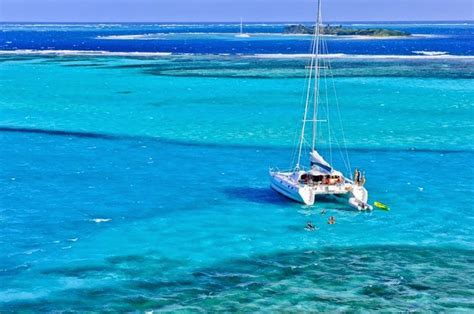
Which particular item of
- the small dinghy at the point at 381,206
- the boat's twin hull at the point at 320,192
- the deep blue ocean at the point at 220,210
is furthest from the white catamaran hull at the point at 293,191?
→ the small dinghy at the point at 381,206

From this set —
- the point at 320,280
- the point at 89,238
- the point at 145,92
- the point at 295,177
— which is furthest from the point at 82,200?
the point at 145,92

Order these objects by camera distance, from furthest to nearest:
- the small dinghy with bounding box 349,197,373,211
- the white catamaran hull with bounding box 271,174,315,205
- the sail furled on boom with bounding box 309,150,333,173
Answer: the sail furled on boom with bounding box 309,150,333,173 < the white catamaran hull with bounding box 271,174,315,205 < the small dinghy with bounding box 349,197,373,211

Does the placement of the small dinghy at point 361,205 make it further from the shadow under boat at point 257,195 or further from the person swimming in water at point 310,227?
the shadow under boat at point 257,195

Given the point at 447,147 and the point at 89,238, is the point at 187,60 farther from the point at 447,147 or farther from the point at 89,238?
the point at 89,238

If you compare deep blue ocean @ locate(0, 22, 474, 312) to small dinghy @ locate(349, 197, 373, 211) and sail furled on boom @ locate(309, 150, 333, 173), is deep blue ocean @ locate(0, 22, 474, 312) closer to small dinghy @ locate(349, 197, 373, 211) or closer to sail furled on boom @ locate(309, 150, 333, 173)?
small dinghy @ locate(349, 197, 373, 211)

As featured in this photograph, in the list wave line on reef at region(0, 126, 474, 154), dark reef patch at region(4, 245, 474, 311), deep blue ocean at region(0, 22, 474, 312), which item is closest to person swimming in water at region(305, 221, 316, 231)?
deep blue ocean at region(0, 22, 474, 312)

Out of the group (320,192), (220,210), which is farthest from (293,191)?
(220,210)

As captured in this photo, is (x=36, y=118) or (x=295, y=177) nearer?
(x=295, y=177)
